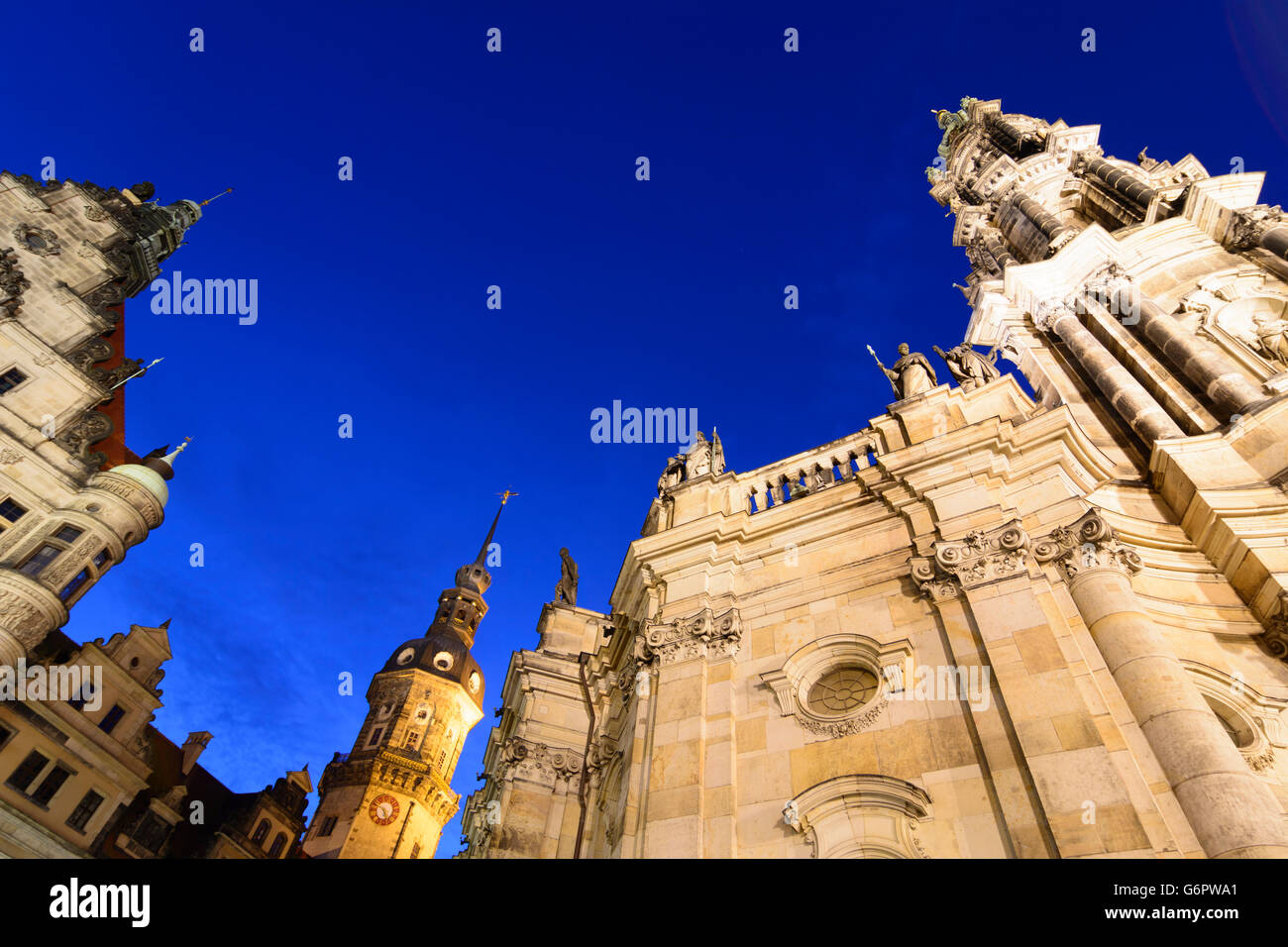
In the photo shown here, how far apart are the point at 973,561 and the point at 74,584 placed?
133 ft

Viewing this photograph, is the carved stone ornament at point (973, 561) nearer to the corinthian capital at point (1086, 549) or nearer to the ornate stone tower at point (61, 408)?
the corinthian capital at point (1086, 549)

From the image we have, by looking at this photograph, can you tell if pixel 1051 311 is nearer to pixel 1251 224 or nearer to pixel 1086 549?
pixel 1251 224

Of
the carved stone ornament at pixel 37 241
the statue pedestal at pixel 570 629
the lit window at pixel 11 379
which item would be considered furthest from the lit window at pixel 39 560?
the statue pedestal at pixel 570 629

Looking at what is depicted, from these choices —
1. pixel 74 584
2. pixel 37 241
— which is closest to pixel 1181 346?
pixel 74 584

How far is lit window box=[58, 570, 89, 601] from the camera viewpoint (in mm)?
34447

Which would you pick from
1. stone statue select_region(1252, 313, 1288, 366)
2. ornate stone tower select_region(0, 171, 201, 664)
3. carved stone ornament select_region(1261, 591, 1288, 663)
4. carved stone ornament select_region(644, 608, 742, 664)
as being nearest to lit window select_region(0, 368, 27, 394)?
ornate stone tower select_region(0, 171, 201, 664)

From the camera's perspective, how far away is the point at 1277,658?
12469 millimetres

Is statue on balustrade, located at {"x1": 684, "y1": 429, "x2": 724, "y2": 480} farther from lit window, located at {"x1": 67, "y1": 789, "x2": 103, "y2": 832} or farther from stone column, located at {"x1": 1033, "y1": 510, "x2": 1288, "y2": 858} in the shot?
lit window, located at {"x1": 67, "y1": 789, "x2": 103, "y2": 832}

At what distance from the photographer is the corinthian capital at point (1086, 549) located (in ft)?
38.0

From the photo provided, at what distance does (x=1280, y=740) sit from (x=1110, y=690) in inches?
148

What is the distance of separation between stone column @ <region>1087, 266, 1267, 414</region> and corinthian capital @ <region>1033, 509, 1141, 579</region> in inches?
328
